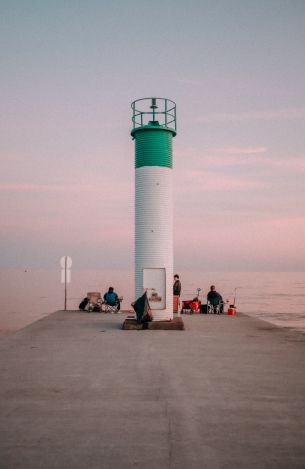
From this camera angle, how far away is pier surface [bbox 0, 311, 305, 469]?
22.2ft

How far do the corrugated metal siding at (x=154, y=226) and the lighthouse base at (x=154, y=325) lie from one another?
0.93 meters

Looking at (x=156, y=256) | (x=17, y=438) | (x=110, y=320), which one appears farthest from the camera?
(x=110, y=320)

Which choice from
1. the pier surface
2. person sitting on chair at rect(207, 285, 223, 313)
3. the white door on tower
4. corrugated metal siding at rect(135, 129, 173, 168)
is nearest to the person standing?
person sitting on chair at rect(207, 285, 223, 313)

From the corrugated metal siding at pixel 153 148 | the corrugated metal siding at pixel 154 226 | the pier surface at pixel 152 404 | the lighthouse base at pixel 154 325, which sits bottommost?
the pier surface at pixel 152 404

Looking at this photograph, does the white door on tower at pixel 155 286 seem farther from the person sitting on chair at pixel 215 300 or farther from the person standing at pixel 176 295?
the person sitting on chair at pixel 215 300

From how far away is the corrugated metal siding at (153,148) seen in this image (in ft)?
73.0

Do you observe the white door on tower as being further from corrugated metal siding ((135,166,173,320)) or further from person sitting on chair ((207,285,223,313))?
person sitting on chair ((207,285,223,313))

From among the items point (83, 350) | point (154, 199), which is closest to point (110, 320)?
point (154, 199)

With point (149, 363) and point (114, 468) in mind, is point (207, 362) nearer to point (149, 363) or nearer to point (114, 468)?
point (149, 363)

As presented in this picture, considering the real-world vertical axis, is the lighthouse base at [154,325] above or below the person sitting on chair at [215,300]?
below

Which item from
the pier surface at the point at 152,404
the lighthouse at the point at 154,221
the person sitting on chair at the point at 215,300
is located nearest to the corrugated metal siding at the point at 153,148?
the lighthouse at the point at 154,221

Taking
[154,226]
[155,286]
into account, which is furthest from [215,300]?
[154,226]

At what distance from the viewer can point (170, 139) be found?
2294cm

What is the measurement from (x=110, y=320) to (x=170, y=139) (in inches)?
364
